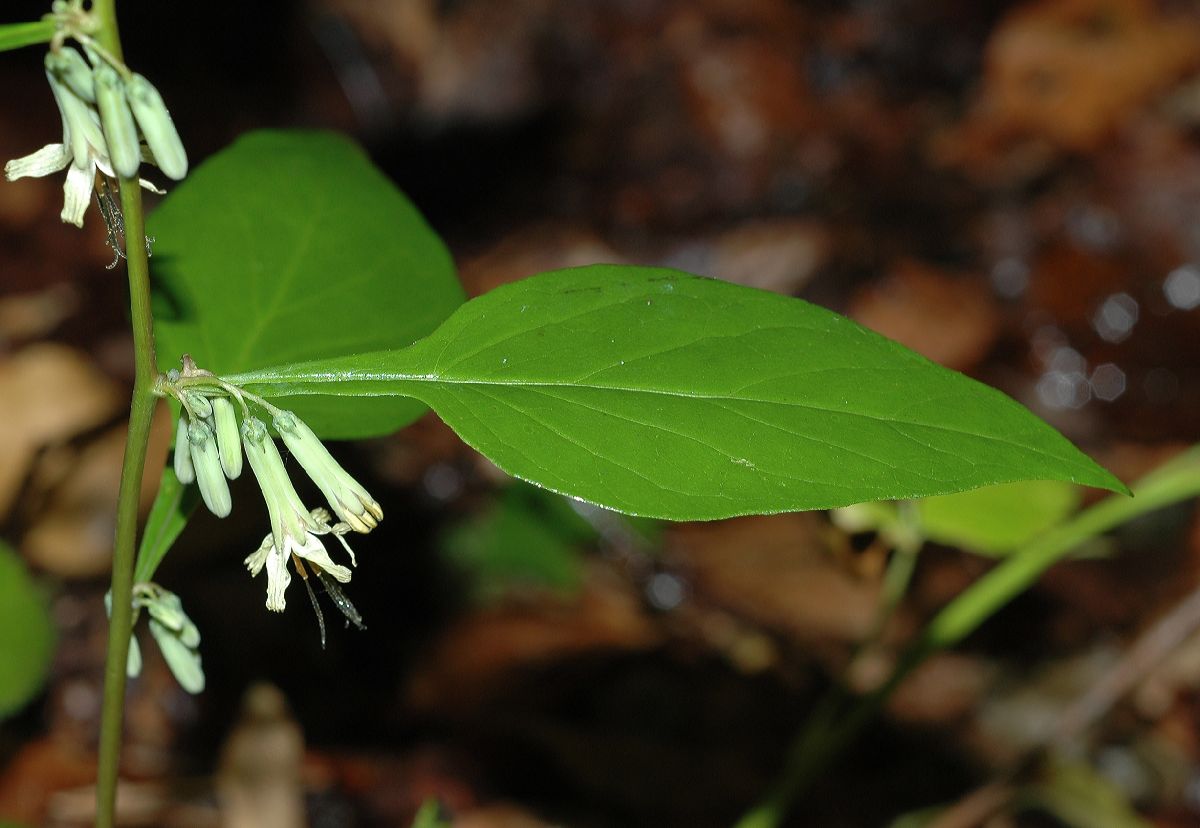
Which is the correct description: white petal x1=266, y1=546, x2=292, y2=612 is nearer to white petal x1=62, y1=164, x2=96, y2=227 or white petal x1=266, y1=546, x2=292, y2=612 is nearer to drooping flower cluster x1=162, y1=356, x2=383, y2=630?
drooping flower cluster x1=162, y1=356, x2=383, y2=630

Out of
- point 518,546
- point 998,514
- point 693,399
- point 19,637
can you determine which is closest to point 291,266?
point 693,399

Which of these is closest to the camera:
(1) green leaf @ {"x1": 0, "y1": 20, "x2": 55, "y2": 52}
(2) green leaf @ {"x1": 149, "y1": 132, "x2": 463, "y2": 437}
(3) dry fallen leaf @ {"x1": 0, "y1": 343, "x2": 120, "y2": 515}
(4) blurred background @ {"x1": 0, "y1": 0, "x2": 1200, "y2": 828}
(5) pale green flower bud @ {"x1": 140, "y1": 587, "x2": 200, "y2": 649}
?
(1) green leaf @ {"x1": 0, "y1": 20, "x2": 55, "y2": 52}

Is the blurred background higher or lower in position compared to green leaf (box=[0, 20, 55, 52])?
lower

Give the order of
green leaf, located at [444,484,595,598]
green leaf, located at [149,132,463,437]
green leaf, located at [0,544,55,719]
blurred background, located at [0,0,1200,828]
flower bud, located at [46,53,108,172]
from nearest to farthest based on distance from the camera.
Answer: flower bud, located at [46,53,108,172] → green leaf, located at [149,132,463,437] → green leaf, located at [0,544,55,719] → blurred background, located at [0,0,1200,828] → green leaf, located at [444,484,595,598]

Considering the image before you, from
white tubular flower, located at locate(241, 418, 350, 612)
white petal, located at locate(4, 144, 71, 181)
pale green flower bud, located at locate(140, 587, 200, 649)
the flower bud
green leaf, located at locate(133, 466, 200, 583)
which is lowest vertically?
pale green flower bud, located at locate(140, 587, 200, 649)

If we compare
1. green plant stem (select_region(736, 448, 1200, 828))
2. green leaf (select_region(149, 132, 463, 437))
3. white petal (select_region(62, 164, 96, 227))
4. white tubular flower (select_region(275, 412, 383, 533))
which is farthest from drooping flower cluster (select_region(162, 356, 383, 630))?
green plant stem (select_region(736, 448, 1200, 828))

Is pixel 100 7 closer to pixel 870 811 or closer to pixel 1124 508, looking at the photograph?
pixel 1124 508
